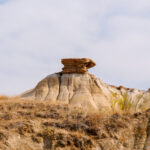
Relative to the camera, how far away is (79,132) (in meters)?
11.5

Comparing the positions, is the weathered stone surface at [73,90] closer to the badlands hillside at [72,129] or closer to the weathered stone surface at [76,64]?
the weathered stone surface at [76,64]

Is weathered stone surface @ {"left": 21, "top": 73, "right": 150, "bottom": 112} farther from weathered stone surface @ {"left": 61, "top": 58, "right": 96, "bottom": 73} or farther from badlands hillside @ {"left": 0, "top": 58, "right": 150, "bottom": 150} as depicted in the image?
badlands hillside @ {"left": 0, "top": 58, "right": 150, "bottom": 150}

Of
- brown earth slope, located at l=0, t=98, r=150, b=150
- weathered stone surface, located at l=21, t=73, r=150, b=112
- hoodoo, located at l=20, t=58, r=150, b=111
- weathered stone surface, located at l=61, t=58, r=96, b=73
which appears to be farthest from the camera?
weathered stone surface, located at l=61, t=58, r=96, b=73

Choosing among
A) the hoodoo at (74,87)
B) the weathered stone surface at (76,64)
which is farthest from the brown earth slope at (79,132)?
the weathered stone surface at (76,64)

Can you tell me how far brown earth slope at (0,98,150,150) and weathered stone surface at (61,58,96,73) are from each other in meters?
21.7

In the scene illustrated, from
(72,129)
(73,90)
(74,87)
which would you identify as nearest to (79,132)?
(72,129)

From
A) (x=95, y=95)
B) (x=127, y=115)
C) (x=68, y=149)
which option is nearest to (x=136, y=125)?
(x=127, y=115)

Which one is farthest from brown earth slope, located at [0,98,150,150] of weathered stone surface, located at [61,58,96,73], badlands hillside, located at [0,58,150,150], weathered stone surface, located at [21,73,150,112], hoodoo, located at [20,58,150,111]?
weathered stone surface, located at [61,58,96,73]

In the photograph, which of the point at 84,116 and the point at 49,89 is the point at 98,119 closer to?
the point at 84,116

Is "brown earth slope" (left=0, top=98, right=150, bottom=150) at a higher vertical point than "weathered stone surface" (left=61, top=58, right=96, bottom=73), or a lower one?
lower

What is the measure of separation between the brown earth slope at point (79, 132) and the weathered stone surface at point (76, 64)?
21.7 m

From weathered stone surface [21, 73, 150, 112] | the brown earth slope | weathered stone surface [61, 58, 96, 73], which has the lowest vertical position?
the brown earth slope

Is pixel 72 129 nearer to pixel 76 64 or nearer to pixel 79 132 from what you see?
pixel 79 132

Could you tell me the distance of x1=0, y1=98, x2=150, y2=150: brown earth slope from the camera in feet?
36.1
